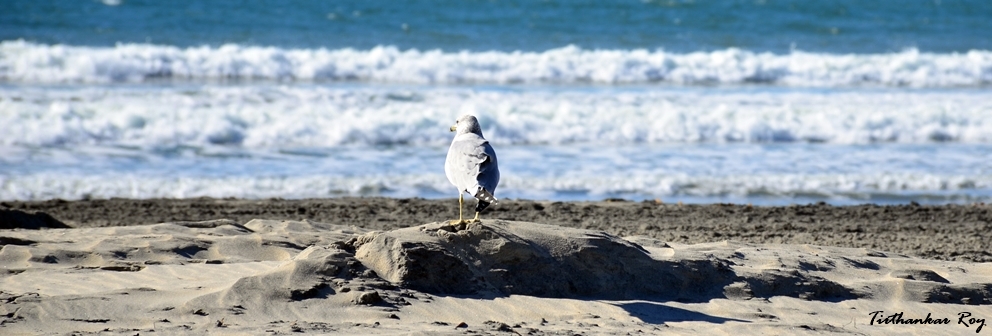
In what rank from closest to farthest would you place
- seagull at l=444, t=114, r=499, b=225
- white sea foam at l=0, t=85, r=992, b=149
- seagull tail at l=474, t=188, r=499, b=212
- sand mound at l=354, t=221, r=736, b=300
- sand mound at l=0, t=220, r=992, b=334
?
sand mound at l=0, t=220, r=992, b=334
seagull tail at l=474, t=188, r=499, b=212
seagull at l=444, t=114, r=499, b=225
sand mound at l=354, t=221, r=736, b=300
white sea foam at l=0, t=85, r=992, b=149

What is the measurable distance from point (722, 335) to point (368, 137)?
300 inches

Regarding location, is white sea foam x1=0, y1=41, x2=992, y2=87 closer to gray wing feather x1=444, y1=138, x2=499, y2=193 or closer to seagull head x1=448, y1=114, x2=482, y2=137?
seagull head x1=448, y1=114, x2=482, y2=137

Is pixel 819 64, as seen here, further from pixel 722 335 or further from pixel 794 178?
pixel 722 335

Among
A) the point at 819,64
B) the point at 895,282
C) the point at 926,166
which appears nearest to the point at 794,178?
the point at 926,166

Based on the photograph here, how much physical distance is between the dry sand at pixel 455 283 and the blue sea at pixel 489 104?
10.7ft

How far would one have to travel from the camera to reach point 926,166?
32.8 feet

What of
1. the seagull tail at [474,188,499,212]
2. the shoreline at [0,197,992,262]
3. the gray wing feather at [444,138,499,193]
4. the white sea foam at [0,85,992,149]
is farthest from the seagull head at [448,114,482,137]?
the white sea foam at [0,85,992,149]

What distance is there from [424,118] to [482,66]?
6064 millimetres

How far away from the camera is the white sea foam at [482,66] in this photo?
16250mm

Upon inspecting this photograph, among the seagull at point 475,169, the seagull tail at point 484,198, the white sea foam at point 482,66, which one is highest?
the white sea foam at point 482,66

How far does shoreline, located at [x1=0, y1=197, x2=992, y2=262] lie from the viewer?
6.75 metres

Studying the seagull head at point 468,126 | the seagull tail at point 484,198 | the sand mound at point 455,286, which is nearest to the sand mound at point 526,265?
the sand mound at point 455,286

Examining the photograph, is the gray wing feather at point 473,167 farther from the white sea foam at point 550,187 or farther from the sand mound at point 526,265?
the white sea foam at point 550,187

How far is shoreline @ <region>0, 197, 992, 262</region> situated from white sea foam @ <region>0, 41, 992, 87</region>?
29.6 feet
